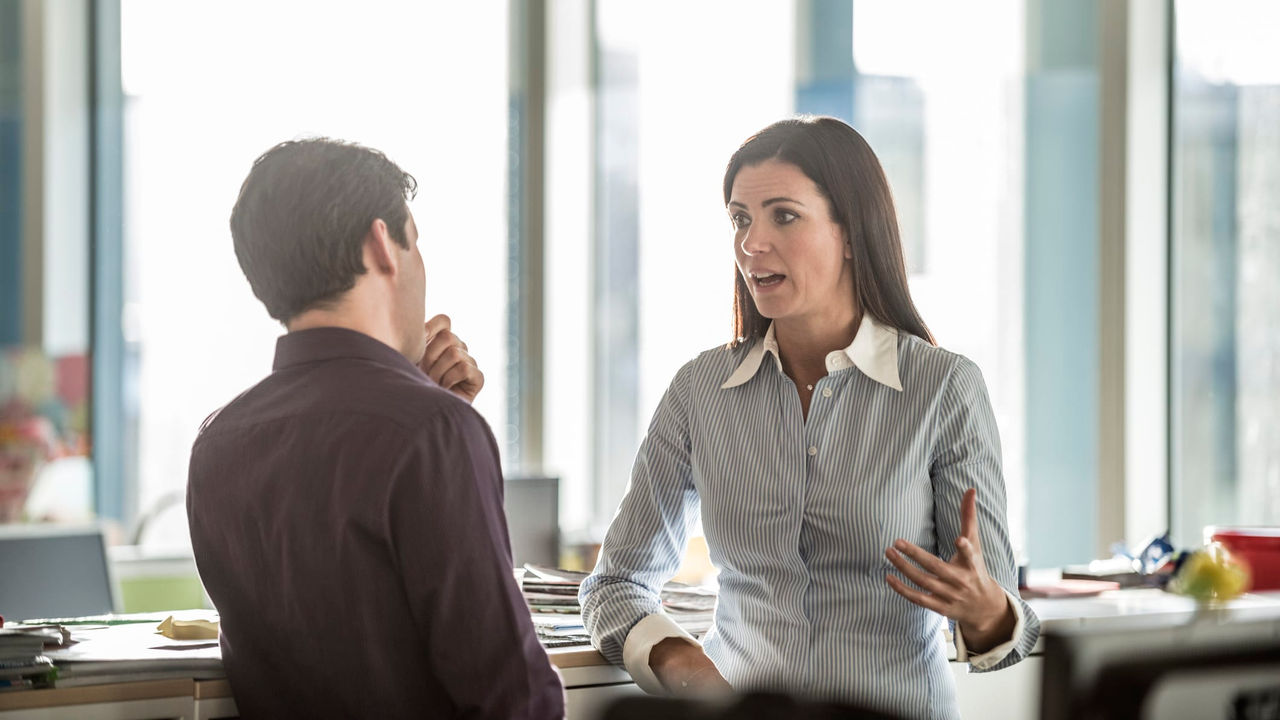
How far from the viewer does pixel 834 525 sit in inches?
71.3

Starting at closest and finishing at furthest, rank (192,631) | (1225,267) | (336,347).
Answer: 1. (336,347)
2. (192,631)
3. (1225,267)

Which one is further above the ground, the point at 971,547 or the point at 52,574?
the point at 971,547

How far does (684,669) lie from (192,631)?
710mm

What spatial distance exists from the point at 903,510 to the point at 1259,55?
2863 millimetres

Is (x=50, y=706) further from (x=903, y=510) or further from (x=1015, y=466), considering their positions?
(x=1015, y=466)

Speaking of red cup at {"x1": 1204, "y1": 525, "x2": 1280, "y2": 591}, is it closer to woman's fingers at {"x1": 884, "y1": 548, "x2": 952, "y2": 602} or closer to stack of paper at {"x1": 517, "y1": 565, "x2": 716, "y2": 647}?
stack of paper at {"x1": 517, "y1": 565, "x2": 716, "y2": 647}

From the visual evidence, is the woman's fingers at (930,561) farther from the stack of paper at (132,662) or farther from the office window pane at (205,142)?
the office window pane at (205,142)

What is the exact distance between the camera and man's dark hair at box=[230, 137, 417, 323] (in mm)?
1555

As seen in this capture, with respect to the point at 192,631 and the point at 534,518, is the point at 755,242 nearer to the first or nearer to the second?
the point at 192,631

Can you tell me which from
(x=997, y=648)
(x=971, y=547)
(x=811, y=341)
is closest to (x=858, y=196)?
(x=811, y=341)

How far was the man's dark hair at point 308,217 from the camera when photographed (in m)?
1.55

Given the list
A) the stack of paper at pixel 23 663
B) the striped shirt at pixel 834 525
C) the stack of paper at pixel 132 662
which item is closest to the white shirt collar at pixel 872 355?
the striped shirt at pixel 834 525

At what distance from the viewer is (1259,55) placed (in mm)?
3961

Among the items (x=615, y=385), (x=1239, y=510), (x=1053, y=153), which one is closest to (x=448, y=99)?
(x=615, y=385)
